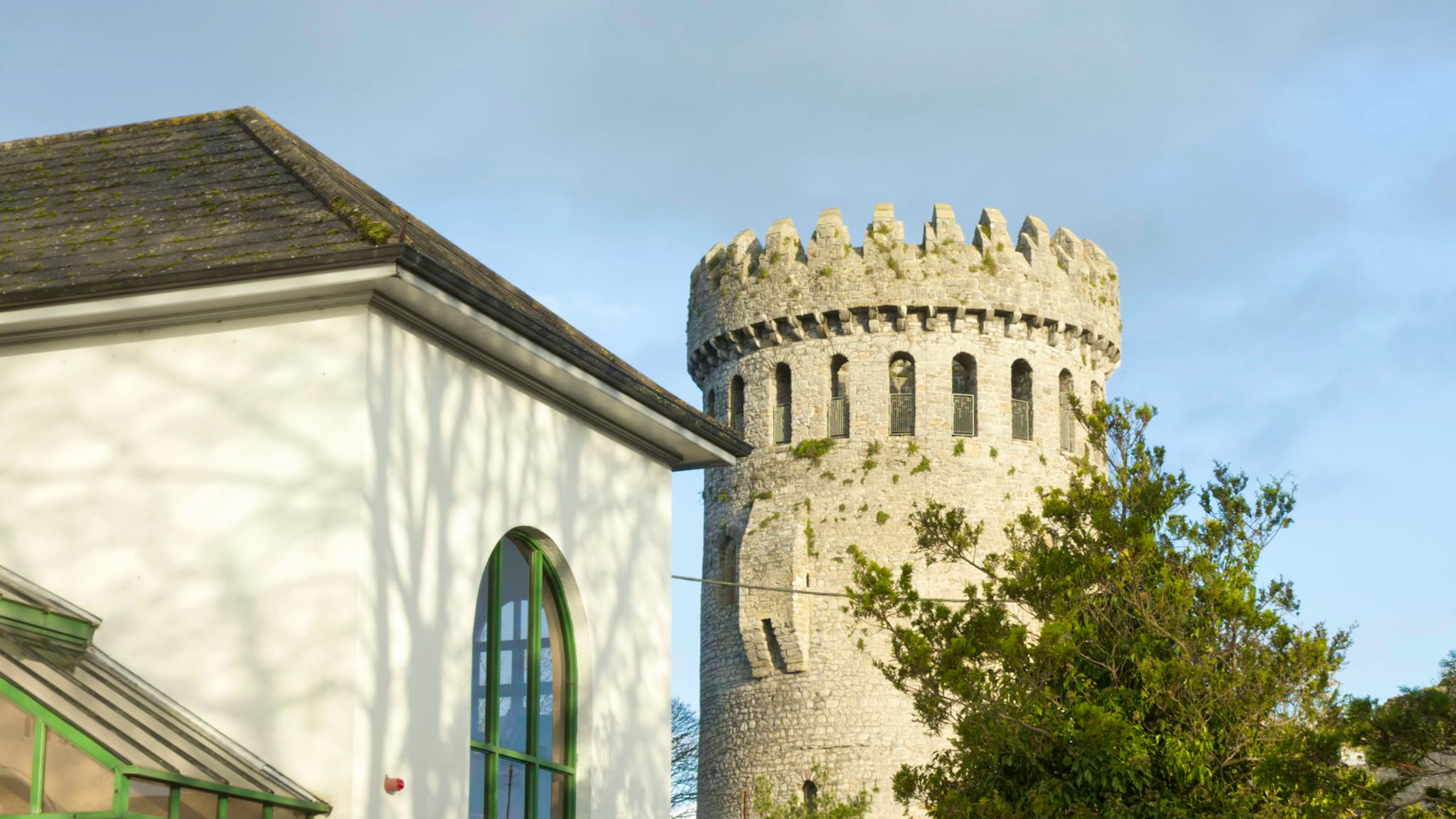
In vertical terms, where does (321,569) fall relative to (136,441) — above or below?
below

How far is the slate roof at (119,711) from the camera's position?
31.8ft

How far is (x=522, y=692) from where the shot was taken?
44.1 ft

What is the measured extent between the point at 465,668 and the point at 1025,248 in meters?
35.7

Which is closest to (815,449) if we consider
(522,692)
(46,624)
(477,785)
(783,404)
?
(783,404)

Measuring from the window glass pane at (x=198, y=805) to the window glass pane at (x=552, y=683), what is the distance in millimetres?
3708

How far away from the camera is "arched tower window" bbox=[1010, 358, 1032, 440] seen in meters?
45.7

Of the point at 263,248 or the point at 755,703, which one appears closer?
the point at 263,248

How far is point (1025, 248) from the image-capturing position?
153 feet

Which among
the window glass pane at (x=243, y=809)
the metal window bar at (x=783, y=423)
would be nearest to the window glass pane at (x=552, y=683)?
the window glass pane at (x=243, y=809)

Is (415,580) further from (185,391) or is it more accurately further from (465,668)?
(185,391)

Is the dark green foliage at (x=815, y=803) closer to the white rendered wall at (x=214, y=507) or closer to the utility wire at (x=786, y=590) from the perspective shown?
the utility wire at (x=786, y=590)

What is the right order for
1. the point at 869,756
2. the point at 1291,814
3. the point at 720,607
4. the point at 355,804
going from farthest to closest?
1. the point at 720,607
2. the point at 869,756
3. the point at 1291,814
4. the point at 355,804

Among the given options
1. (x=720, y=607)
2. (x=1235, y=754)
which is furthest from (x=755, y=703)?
(x=1235, y=754)

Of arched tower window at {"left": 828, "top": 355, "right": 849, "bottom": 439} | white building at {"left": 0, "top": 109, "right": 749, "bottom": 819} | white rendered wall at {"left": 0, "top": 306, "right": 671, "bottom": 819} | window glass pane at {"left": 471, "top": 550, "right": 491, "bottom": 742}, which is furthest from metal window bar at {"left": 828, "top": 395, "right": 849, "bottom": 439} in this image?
white rendered wall at {"left": 0, "top": 306, "right": 671, "bottom": 819}
